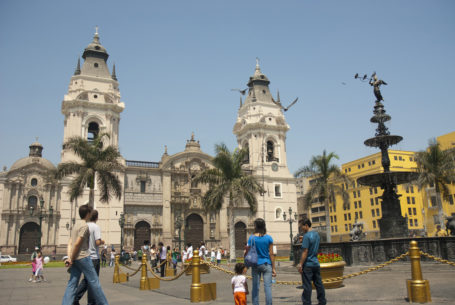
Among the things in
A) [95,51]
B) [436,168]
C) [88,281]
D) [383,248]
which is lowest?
[383,248]

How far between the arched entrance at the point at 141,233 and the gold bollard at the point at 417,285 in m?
36.6

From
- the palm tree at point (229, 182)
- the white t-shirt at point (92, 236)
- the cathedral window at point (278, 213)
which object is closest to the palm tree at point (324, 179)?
the palm tree at point (229, 182)

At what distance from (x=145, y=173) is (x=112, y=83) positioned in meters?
11.1

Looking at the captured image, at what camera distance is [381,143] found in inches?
803

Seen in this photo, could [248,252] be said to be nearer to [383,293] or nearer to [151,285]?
[383,293]

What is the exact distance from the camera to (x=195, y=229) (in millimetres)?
45094

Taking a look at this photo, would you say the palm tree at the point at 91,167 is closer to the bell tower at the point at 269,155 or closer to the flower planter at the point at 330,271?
the flower planter at the point at 330,271

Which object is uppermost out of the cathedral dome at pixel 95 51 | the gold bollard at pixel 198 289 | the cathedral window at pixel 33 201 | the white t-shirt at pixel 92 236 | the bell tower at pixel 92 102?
the cathedral dome at pixel 95 51

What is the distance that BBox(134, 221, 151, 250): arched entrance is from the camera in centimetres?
4188

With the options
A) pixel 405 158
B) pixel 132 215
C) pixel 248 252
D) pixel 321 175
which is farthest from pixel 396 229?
pixel 405 158

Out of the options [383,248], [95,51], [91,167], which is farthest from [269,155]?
[383,248]

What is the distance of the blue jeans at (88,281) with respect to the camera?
619 cm

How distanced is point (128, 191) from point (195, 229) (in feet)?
28.9

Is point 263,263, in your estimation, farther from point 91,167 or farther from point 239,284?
point 91,167
